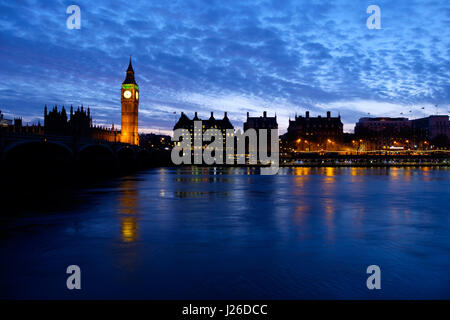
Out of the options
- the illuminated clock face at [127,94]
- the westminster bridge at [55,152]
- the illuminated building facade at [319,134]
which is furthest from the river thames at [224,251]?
the illuminated building facade at [319,134]

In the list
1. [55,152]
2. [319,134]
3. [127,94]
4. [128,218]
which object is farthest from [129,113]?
[128,218]

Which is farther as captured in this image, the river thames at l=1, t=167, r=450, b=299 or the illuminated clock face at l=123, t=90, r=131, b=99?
the illuminated clock face at l=123, t=90, r=131, b=99

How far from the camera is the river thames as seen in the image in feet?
35.2

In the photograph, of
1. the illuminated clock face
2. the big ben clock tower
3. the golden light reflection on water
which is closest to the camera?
the golden light reflection on water

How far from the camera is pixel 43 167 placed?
65.3 m

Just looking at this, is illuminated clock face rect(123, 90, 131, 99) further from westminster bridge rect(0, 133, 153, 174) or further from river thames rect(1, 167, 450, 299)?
river thames rect(1, 167, 450, 299)

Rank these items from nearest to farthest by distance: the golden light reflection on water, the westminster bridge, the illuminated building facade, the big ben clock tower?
the golden light reflection on water < the westminster bridge < the big ben clock tower < the illuminated building facade

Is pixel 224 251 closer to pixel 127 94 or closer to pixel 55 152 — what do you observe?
pixel 55 152

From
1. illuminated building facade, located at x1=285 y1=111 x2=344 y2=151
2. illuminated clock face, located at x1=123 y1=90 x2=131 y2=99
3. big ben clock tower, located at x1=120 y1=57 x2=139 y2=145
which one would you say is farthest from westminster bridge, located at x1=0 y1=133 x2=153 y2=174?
illuminated building facade, located at x1=285 y1=111 x2=344 y2=151

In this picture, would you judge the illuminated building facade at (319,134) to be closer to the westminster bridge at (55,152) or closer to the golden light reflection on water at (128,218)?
the westminster bridge at (55,152)

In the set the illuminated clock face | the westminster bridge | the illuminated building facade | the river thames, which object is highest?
the illuminated clock face

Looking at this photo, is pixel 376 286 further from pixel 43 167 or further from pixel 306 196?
pixel 43 167

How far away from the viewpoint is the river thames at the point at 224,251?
35.2ft
